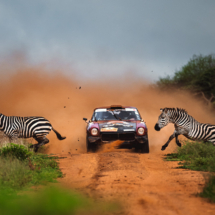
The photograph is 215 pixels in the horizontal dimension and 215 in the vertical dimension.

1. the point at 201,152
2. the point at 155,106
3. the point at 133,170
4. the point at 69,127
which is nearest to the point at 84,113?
the point at 69,127

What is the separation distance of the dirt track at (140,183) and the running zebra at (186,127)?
304 centimetres

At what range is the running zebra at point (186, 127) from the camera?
1376 cm

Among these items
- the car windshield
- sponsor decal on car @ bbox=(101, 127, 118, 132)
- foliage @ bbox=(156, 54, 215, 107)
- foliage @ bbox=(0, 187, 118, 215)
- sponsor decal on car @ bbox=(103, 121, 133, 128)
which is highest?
foliage @ bbox=(156, 54, 215, 107)

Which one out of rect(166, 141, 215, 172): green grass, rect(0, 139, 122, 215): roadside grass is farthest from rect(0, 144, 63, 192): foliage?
rect(166, 141, 215, 172): green grass

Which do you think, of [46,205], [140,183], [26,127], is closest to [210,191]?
[140,183]

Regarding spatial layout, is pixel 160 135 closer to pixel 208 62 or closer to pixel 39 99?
pixel 39 99

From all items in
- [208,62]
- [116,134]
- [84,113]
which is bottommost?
[116,134]

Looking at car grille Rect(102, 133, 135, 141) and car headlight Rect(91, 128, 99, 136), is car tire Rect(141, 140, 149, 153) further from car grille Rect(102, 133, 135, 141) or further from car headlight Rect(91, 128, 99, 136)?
car headlight Rect(91, 128, 99, 136)

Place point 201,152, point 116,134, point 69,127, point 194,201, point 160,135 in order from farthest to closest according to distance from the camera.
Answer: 1. point 69,127
2. point 160,135
3. point 116,134
4. point 201,152
5. point 194,201

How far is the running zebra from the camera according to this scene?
13.8 m

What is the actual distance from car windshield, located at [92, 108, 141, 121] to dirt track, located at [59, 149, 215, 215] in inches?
105

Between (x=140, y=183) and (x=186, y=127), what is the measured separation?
288 inches

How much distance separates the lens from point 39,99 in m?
28.3

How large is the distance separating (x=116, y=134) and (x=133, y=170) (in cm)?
390
